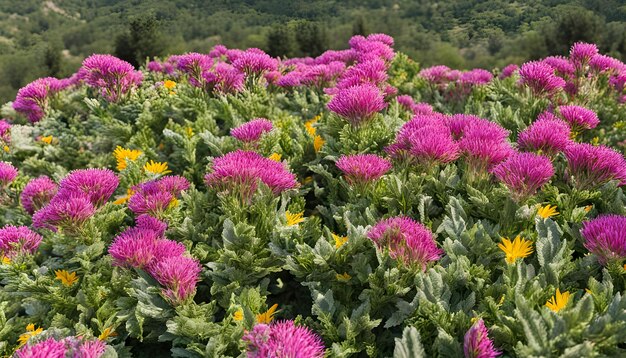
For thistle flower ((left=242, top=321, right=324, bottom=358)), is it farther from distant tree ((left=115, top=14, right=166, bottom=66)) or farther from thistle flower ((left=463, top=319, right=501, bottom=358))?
distant tree ((left=115, top=14, right=166, bottom=66))

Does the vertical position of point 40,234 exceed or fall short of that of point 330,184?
it falls short

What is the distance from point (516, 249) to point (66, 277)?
2.27m

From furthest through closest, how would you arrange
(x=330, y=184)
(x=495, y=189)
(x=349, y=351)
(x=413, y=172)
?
(x=330, y=184) → (x=413, y=172) → (x=495, y=189) → (x=349, y=351)

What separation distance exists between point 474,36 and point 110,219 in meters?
6.05

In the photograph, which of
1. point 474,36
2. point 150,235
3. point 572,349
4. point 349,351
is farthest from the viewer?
point 474,36

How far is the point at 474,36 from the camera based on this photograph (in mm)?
6691

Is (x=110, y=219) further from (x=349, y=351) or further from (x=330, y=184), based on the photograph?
(x=349, y=351)

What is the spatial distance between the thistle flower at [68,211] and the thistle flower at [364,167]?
1.38 m

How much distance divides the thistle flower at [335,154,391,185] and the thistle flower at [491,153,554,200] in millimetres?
589

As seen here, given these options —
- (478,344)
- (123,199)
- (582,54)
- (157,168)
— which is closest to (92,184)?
(123,199)

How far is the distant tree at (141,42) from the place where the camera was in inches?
695

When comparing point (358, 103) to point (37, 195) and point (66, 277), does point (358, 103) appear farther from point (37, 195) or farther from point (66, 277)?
point (37, 195)

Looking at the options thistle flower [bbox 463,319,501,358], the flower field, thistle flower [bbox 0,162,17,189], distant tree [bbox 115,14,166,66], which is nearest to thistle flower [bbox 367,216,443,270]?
the flower field

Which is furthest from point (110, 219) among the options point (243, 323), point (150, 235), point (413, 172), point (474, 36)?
point (474, 36)
